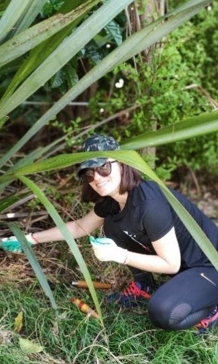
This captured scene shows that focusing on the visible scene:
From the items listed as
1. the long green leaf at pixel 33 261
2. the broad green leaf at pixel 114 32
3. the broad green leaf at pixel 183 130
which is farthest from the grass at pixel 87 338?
the broad green leaf at pixel 114 32

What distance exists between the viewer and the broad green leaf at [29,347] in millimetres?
2236

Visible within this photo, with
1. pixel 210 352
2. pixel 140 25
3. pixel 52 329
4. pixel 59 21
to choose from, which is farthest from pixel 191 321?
pixel 140 25

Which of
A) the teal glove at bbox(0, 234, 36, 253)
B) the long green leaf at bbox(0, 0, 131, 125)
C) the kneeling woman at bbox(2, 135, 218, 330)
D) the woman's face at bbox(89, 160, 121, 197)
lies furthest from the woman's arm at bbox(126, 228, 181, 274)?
the long green leaf at bbox(0, 0, 131, 125)

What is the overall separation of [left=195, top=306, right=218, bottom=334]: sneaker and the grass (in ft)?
0.11

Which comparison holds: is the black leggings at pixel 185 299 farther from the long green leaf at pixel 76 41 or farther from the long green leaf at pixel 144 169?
the long green leaf at pixel 76 41

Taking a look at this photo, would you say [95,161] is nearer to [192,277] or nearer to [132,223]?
[132,223]

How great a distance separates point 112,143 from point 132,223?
12.6 inches

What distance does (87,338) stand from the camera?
2348mm

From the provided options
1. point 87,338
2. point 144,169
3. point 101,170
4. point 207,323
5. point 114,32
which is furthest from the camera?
point 114,32

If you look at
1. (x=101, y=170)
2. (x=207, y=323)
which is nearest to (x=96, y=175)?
(x=101, y=170)

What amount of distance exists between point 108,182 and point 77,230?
15.1 inches

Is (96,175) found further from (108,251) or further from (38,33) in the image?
(38,33)

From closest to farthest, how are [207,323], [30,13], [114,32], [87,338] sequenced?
[30,13] < [87,338] < [207,323] < [114,32]

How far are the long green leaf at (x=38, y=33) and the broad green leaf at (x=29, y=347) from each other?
974 mm
